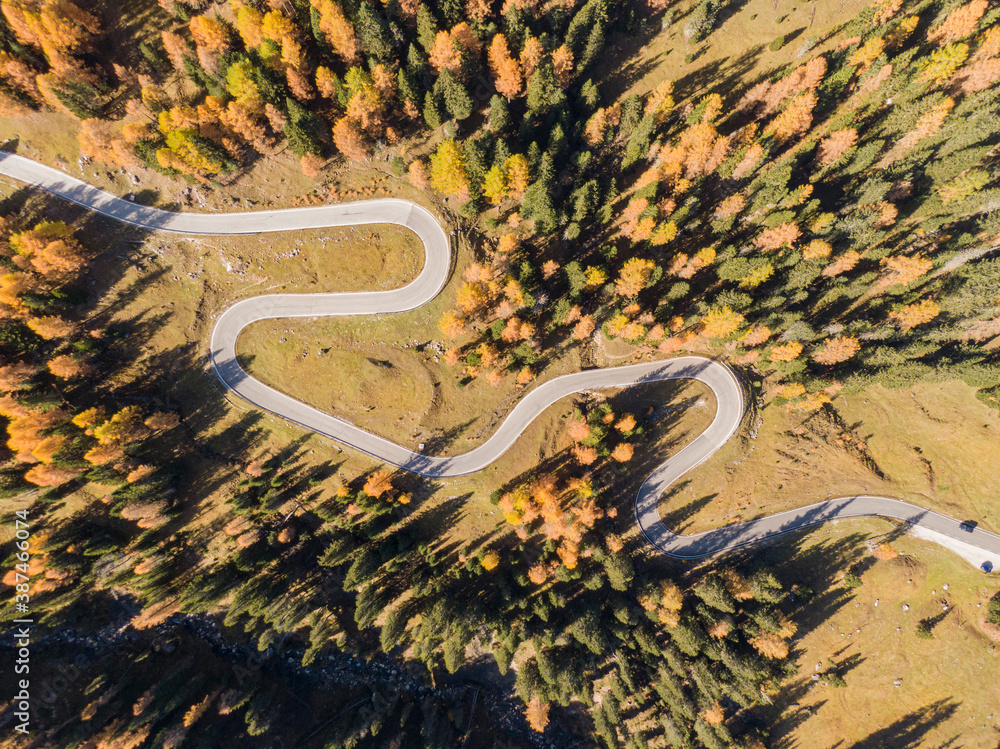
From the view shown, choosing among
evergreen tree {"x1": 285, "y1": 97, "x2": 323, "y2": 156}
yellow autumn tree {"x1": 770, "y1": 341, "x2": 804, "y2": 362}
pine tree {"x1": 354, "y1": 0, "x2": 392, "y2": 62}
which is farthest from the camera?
yellow autumn tree {"x1": 770, "y1": 341, "x2": 804, "y2": 362}

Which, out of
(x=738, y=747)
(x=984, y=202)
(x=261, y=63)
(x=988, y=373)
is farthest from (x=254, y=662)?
(x=984, y=202)

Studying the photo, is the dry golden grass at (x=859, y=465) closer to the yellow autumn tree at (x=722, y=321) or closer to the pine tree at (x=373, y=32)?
the yellow autumn tree at (x=722, y=321)

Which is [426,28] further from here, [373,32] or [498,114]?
[498,114]

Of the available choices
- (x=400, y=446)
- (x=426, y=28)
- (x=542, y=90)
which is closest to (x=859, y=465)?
(x=400, y=446)

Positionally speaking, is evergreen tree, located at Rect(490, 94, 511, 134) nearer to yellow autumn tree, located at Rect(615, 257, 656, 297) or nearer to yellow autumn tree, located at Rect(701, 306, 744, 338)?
yellow autumn tree, located at Rect(615, 257, 656, 297)

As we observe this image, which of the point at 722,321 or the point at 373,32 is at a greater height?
the point at 373,32

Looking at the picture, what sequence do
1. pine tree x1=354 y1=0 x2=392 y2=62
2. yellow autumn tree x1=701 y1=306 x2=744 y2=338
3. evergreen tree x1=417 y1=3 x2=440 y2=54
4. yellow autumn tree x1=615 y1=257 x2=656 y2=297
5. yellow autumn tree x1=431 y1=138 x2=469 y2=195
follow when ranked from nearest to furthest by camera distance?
pine tree x1=354 y1=0 x2=392 y2=62
evergreen tree x1=417 y1=3 x2=440 y2=54
yellow autumn tree x1=431 y1=138 x2=469 y2=195
yellow autumn tree x1=615 y1=257 x2=656 y2=297
yellow autumn tree x1=701 y1=306 x2=744 y2=338

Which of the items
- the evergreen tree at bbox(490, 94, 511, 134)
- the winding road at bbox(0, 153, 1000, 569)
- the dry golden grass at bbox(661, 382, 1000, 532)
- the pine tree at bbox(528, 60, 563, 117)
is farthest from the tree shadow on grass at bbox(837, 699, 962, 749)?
the evergreen tree at bbox(490, 94, 511, 134)

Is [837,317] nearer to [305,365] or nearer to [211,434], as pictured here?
[305,365]
